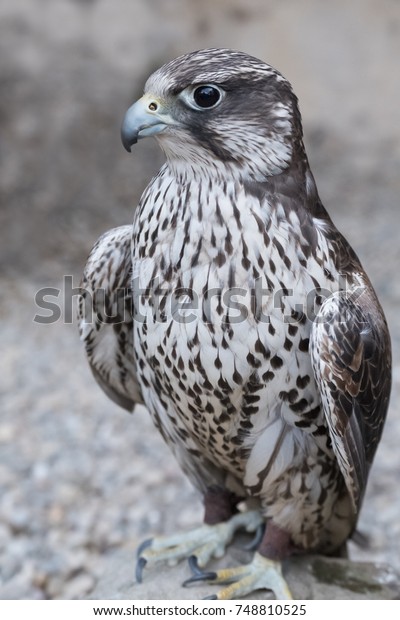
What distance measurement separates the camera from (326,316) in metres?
2.49

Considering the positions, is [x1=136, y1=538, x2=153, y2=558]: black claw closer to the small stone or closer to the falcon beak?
the small stone

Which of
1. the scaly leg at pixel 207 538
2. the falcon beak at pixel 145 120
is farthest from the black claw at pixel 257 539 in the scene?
the falcon beak at pixel 145 120

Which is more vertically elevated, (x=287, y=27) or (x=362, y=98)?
(x=287, y=27)

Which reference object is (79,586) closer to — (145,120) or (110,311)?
(110,311)

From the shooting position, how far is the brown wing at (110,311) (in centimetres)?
290

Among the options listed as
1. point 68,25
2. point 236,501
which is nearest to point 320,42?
point 68,25

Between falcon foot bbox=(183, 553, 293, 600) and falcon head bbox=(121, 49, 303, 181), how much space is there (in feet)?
4.55

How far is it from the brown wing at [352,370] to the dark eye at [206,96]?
2.12 feet

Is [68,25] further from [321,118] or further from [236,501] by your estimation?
[236,501]

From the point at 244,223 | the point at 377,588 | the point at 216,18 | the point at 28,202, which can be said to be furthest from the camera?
the point at 216,18

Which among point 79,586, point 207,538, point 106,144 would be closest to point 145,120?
point 207,538

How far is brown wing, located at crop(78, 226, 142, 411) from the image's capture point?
2896 millimetres

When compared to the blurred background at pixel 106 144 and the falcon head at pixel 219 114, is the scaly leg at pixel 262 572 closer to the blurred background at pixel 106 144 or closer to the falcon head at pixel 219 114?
the falcon head at pixel 219 114

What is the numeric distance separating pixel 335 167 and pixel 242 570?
506 centimetres
